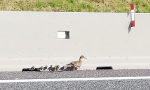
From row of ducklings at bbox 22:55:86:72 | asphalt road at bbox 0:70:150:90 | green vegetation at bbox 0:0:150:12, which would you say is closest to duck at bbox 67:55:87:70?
row of ducklings at bbox 22:55:86:72

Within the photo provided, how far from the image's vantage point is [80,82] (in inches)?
482

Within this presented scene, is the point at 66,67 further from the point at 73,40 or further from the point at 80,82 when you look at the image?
the point at 80,82

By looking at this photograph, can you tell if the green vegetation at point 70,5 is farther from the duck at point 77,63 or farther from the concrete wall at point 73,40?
the duck at point 77,63

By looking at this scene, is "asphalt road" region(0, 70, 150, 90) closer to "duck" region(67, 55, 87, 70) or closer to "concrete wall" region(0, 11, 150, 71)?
"duck" region(67, 55, 87, 70)

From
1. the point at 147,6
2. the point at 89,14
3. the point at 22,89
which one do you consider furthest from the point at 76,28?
the point at 147,6

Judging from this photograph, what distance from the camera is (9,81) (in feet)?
40.4

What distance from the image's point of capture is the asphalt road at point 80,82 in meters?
11.5

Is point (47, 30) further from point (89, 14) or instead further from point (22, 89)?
point (22, 89)

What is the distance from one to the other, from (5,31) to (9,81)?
241cm

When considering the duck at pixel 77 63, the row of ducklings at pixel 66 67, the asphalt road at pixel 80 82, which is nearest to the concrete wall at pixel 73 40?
the row of ducklings at pixel 66 67

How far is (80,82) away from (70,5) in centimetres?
674

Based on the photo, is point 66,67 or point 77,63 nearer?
point 77,63

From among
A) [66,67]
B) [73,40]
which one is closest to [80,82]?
[66,67]

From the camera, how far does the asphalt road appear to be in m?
11.5
